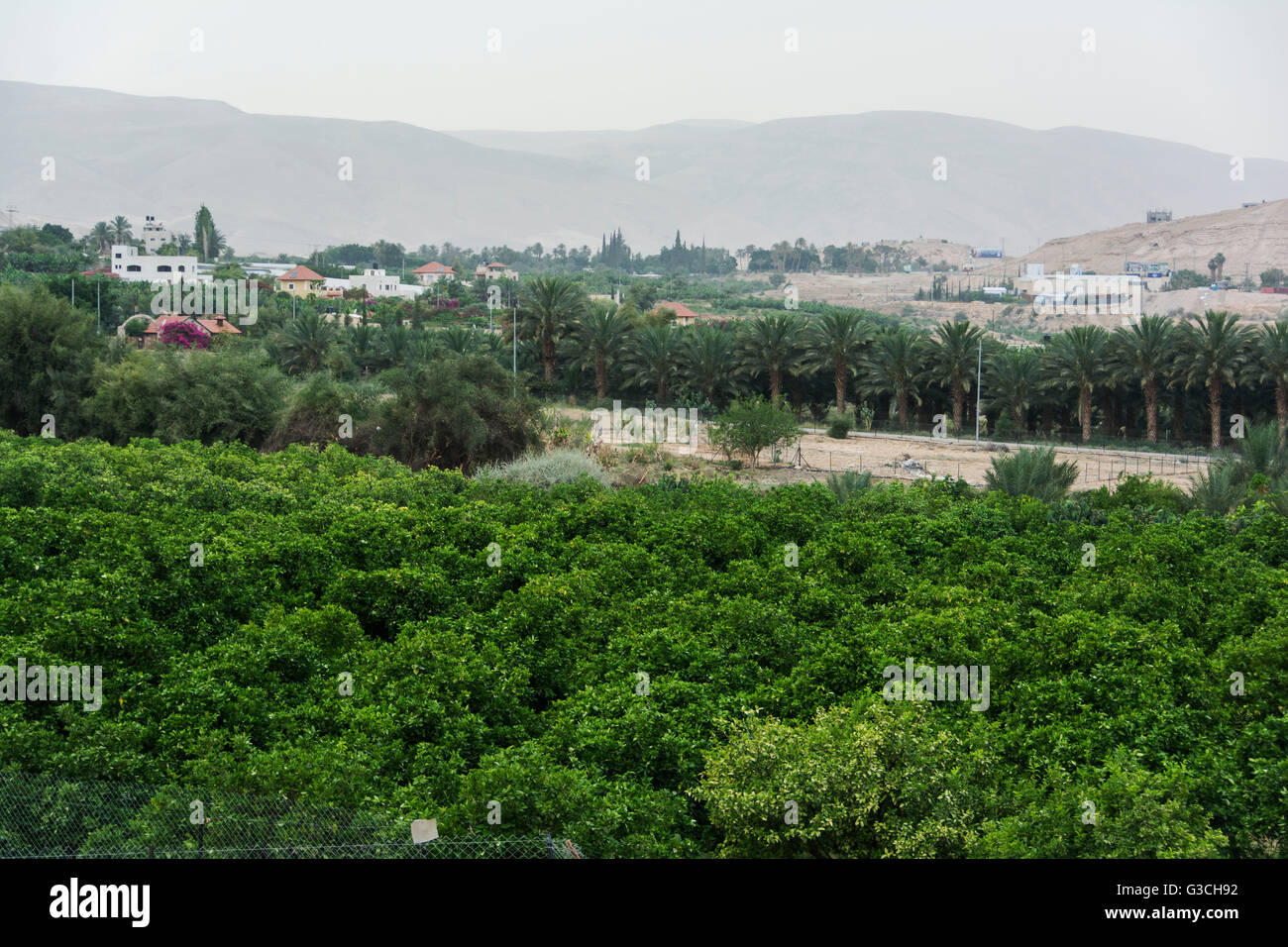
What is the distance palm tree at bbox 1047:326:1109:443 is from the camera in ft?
170

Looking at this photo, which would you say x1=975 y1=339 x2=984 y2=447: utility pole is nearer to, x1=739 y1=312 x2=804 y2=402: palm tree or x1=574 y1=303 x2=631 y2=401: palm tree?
x1=739 y1=312 x2=804 y2=402: palm tree

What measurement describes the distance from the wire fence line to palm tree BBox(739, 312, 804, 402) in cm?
4701

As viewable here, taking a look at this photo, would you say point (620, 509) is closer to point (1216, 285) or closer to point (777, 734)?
point (777, 734)

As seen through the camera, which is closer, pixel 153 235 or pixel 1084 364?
pixel 1084 364

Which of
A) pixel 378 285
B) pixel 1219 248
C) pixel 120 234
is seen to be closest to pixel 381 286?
pixel 378 285

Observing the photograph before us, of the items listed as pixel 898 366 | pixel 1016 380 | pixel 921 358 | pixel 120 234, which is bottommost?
pixel 1016 380

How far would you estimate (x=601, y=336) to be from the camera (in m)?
59.1

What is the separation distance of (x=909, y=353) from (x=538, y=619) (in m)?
40.6

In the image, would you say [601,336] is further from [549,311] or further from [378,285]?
[378,285]

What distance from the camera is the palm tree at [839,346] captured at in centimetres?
5647

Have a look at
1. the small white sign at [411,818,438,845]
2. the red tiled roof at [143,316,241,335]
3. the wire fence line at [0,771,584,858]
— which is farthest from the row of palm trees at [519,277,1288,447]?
the wire fence line at [0,771,584,858]

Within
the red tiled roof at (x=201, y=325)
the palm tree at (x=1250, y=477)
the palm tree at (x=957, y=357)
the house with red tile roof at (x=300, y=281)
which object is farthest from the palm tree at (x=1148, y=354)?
the house with red tile roof at (x=300, y=281)

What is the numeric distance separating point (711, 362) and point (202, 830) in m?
48.7
